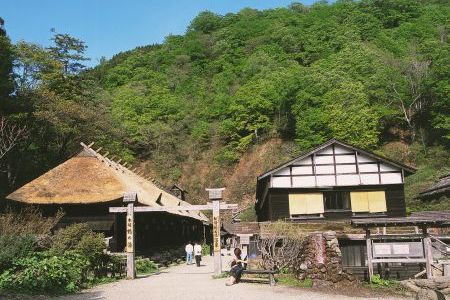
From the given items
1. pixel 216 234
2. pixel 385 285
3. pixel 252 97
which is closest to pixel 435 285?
pixel 385 285

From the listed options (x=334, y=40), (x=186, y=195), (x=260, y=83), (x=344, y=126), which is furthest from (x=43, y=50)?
(x=334, y=40)

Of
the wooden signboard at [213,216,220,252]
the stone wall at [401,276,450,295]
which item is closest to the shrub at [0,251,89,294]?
the wooden signboard at [213,216,220,252]

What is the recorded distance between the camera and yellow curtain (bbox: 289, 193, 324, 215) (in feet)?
80.7

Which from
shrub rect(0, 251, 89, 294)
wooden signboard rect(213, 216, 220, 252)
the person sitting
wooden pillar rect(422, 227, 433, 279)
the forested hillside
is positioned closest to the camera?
shrub rect(0, 251, 89, 294)

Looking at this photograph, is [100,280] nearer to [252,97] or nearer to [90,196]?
[90,196]

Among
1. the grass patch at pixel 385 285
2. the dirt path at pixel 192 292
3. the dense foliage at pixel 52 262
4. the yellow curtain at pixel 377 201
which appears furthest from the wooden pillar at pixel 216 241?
the yellow curtain at pixel 377 201

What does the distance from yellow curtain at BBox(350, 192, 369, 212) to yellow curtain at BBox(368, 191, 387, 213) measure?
0.24 meters

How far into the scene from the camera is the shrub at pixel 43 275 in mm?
12391

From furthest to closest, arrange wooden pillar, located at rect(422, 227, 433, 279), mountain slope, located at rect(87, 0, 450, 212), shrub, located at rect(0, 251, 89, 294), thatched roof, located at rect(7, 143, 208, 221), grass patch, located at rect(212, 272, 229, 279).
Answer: mountain slope, located at rect(87, 0, 450, 212)
thatched roof, located at rect(7, 143, 208, 221)
grass patch, located at rect(212, 272, 229, 279)
wooden pillar, located at rect(422, 227, 433, 279)
shrub, located at rect(0, 251, 89, 294)

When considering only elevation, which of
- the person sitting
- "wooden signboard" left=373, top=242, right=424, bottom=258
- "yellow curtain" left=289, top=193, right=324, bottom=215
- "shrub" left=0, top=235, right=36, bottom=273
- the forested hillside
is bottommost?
the person sitting

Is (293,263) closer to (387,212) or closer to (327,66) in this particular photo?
(387,212)

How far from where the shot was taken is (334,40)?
62.3 metres

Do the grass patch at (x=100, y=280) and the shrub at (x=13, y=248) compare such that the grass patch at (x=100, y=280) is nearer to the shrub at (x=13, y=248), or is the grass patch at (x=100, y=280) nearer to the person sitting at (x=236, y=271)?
the shrub at (x=13, y=248)

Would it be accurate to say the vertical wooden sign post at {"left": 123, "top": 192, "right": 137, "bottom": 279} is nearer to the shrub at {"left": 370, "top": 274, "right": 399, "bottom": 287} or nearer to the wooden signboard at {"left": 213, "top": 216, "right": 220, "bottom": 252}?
the wooden signboard at {"left": 213, "top": 216, "right": 220, "bottom": 252}
